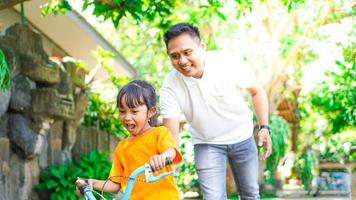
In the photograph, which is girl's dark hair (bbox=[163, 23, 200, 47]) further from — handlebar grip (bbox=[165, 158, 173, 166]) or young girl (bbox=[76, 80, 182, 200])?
handlebar grip (bbox=[165, 158, 173, 166])

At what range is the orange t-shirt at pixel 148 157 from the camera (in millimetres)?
3318

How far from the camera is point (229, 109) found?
4.35m

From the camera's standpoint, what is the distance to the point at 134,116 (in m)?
3.33

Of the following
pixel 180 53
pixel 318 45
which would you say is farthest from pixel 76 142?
pixel 180 53

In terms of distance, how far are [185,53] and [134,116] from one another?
76 centimetres

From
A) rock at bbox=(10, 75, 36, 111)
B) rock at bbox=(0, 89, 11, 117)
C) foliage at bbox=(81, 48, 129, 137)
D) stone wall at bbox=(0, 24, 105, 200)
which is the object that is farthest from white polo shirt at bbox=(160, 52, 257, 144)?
foliage at bbox=(81, 48, 129, 137)

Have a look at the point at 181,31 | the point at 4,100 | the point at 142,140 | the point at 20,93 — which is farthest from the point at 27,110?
the point at 142,140

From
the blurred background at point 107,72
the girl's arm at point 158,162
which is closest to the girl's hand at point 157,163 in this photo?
the girl's arm at point 158,162

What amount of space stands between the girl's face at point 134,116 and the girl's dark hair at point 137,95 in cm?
2

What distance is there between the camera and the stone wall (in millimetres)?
7734

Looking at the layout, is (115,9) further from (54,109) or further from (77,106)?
(77,106)

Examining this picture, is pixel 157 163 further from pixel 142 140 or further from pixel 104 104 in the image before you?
pixel 104 104

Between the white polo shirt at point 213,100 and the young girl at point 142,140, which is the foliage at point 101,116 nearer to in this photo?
the white polo shirt at point 213,100

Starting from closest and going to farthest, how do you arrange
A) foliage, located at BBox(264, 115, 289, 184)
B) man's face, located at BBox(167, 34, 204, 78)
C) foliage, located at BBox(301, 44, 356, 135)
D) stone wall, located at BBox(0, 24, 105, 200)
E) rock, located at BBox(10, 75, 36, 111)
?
man's face, located at BBox(167, 34, 204, 78)
stone wall, located at BBox(0, 24, 105, 200)
rock, located at BBox(10, 75, 36, 111)
foliage, located at BBox(301, 44, 356, 135)
foliage, located at BBox(264, 115, 289, 184)
